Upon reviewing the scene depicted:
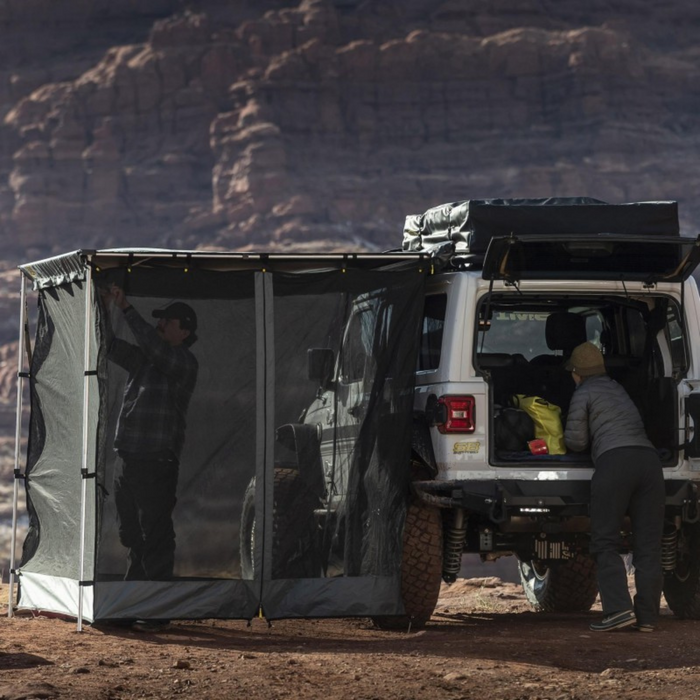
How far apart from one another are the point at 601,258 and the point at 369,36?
9103 centimetres

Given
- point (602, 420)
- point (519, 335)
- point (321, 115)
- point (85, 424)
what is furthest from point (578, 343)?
point (321, 115)

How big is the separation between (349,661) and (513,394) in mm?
2763

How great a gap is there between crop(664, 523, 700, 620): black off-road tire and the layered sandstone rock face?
65292 mm

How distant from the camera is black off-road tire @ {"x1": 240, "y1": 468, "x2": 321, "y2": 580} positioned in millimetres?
7781

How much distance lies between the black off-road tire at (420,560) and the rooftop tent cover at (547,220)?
1.61m

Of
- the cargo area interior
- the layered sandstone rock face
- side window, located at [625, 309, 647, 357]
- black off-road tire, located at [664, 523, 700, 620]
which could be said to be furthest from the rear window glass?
the layered sandstone rock face

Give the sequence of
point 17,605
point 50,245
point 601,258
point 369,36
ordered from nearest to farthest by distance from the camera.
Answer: point 601,258
point 17,605
point 50,245
point 369,36

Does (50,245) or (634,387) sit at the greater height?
(50,245)

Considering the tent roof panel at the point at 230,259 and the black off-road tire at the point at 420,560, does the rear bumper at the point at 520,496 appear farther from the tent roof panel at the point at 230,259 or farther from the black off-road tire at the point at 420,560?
the tent roof panel at the point at 230,259

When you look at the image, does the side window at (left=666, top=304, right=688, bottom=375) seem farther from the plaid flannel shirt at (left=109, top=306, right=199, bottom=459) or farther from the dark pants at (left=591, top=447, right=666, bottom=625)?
the plaid flannel shirt at (left=109, top=306, right=199, bottom=459)

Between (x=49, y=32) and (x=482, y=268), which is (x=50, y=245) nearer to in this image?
(x=49, y=32)

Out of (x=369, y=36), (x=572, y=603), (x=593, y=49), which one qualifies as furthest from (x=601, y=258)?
(x=369, y=36)

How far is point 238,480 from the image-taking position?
7801 mm

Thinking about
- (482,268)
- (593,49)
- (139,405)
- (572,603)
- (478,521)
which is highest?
(593,49)
